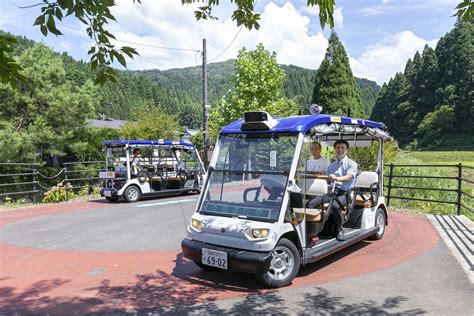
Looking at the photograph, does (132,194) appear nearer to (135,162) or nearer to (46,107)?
(135,162)

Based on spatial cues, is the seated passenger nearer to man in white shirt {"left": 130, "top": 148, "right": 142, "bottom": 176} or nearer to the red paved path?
man in white shirt {"left": 130, "top": 148, "right": 142, "bottom": 176}

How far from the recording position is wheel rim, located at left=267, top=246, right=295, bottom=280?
4.76 meters

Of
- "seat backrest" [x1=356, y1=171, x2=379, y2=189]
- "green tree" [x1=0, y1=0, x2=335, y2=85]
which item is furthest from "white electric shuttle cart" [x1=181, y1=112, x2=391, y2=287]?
"green tree" [x1=0, y1=0, x2=335, y2=85]

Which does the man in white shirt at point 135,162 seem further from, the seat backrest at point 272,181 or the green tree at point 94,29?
the green tree at point 94,29

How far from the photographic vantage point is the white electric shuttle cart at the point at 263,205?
4699 mm

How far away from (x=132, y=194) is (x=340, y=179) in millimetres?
8703

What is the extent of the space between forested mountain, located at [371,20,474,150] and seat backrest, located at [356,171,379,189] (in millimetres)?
55307

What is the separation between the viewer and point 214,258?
190 inches

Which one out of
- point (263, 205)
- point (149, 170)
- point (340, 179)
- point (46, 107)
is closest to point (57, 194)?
point (149, 170)

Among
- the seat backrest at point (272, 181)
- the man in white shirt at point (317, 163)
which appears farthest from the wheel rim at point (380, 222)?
the seat backrest at point (272, 181)

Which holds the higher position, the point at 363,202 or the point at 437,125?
the point at 437,125

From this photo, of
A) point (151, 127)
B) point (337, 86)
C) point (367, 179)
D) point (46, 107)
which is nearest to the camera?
point (367, 179)

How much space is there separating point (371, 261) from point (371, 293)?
135 cm

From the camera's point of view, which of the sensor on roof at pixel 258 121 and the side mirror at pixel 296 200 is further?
the sensor on roof at pixel 258 121
